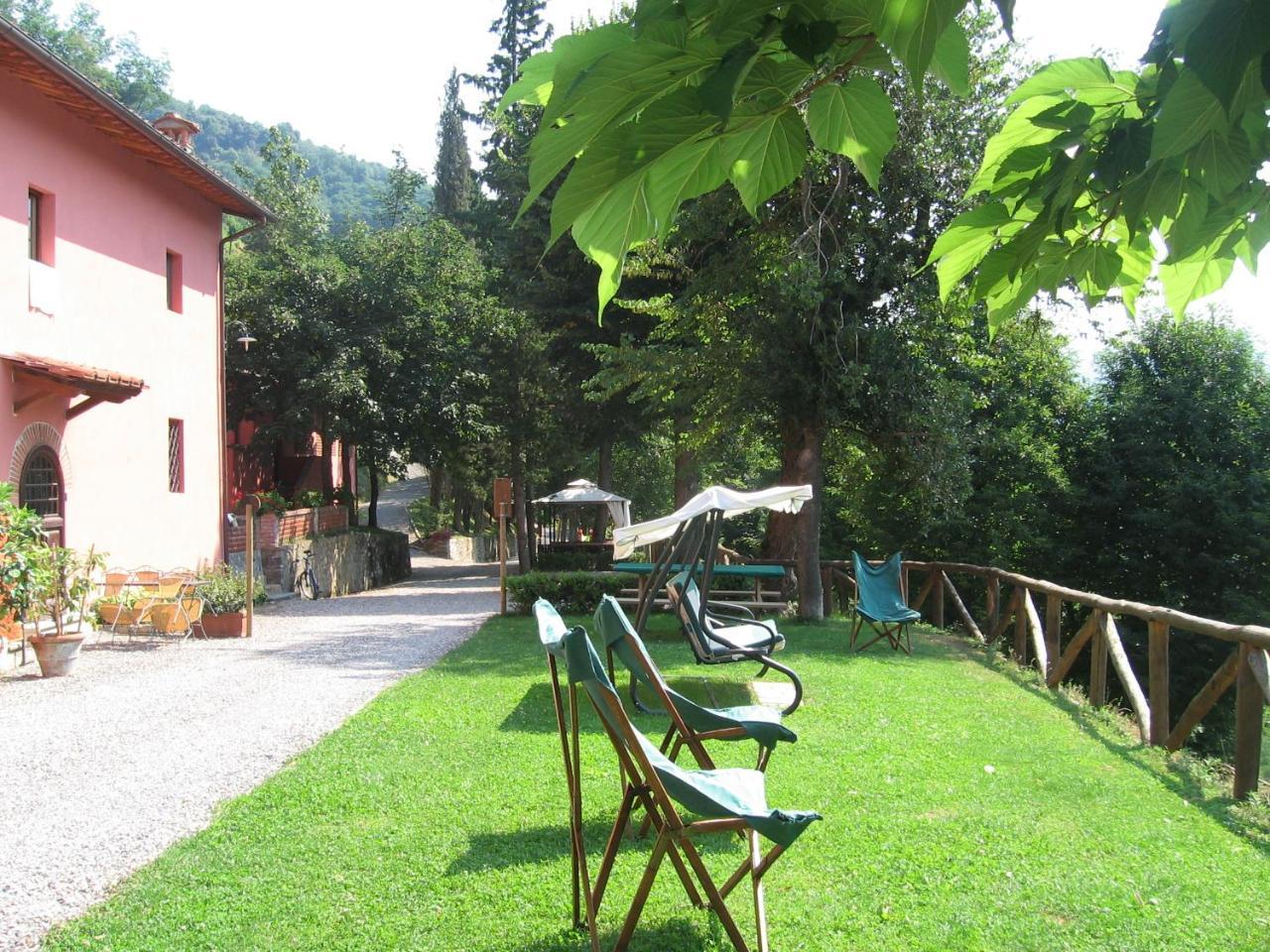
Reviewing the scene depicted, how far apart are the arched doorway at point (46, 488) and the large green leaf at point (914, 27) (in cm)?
1413

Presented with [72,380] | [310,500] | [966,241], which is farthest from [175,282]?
[966,241]

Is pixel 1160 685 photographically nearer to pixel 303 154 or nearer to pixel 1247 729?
pixel 1247 729

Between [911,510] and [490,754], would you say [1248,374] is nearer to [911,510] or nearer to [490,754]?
[911,510]

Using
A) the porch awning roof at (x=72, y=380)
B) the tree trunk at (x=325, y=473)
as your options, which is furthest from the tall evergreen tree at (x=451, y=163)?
the porch awning roof at (x=72, y=380)

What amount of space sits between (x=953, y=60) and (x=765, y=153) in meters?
0.24

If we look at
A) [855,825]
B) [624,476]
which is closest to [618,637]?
[855,825]

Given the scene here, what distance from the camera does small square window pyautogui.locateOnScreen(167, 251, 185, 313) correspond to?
17078mm

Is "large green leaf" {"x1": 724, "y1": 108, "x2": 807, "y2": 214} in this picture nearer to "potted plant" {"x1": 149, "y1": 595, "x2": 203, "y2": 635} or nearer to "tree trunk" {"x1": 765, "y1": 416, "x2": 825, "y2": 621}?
"tree trunk" {"x1": 765, "y1": 416, "x2": 825, "y2": 621}

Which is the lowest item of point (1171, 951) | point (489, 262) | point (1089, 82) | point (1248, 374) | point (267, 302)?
point (1171, 951)

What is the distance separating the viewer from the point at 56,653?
34.0ft

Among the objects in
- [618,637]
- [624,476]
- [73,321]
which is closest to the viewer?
[618,637]

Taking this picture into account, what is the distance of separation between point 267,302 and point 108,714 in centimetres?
1793

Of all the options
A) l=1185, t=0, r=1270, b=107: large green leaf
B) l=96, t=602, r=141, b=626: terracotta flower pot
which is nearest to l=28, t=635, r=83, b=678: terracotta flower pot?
l=96, t=602, r=141, b=626: terracotta flower pot

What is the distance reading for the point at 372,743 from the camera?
6867 mm
